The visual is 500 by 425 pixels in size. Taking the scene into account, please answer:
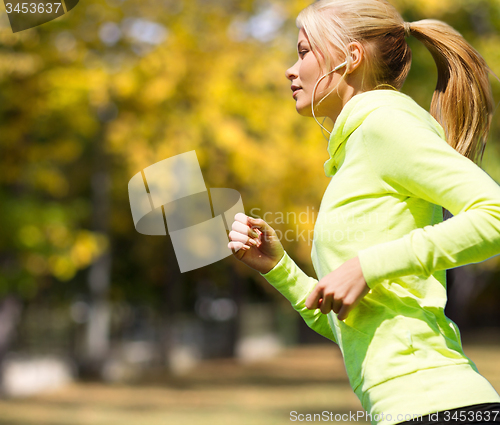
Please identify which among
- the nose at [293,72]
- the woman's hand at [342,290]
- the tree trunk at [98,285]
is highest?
the nose at [293,72]

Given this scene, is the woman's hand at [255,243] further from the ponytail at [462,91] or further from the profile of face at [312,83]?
the ponytail at [462,91]

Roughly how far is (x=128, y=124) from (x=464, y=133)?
9.52 metres

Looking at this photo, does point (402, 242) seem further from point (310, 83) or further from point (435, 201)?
point (310, 83)

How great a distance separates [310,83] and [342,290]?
61 cm

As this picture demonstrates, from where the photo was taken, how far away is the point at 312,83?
170 cm

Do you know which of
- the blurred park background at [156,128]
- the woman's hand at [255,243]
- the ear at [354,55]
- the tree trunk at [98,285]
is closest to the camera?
the ear at [354,55]

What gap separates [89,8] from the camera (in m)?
9.22

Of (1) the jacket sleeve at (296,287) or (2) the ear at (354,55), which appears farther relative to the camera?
(1) the jacket sleeve at (296,287)

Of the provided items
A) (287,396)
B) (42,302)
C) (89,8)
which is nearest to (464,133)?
(89,8)

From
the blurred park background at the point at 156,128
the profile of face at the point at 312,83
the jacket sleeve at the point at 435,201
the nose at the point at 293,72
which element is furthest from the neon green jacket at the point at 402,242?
the blurred park background at the point at 156,128

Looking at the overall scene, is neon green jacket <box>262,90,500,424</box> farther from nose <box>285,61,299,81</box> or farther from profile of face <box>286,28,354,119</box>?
nose <box>285,61,299,81</box>

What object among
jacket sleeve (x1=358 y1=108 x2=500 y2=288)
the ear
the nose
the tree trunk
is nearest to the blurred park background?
the tree trunk

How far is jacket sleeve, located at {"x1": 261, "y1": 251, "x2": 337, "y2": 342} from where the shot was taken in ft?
6.06

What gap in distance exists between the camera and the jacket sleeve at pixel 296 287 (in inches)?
72.7
